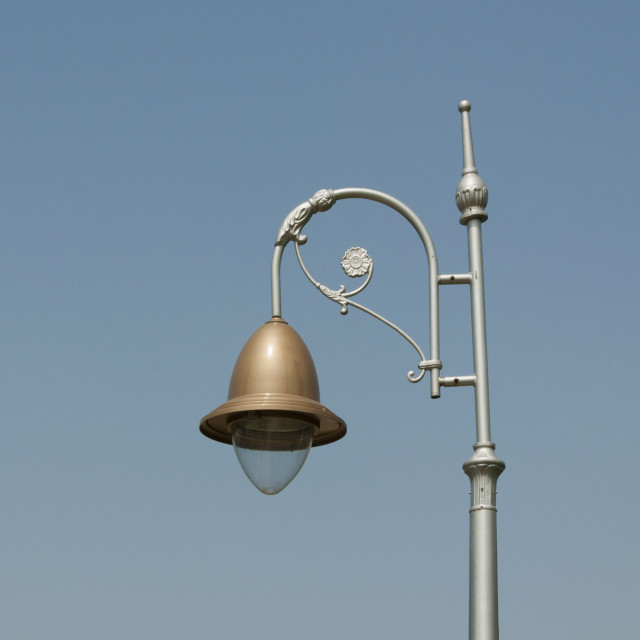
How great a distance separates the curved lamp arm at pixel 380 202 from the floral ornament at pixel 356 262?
0.26 m

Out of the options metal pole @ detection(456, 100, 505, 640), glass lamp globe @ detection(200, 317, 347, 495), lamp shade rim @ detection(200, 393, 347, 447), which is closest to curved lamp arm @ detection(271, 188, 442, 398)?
metal pole @ detection(456, 100, 505, 640)

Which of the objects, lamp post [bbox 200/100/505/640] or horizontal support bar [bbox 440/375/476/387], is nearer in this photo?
lamp post [bbox 200/100/505/640]

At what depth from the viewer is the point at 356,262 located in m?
6.76

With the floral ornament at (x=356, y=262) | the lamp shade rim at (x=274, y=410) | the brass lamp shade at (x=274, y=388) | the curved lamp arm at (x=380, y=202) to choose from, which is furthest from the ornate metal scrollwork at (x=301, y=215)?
the lamp shade rim at (x=274, y=410)

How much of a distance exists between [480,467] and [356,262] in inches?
55.9

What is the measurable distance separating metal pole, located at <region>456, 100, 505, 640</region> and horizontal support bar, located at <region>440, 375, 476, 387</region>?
0.13 feet

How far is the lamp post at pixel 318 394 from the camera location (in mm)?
5977

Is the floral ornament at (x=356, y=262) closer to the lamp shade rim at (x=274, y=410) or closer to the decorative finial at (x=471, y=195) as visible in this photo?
the decorative finial at (x=471, y=195)

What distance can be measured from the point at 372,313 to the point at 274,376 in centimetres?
82

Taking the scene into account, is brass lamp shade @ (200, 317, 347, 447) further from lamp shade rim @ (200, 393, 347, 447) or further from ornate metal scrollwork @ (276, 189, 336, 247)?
ornate metal scrollwork @ (276, 189, 336, 247)

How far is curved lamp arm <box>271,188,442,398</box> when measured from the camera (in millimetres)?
6418

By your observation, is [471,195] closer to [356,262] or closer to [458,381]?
[356,262]

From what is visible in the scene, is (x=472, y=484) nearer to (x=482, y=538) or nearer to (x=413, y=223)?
(x=482, y=538)

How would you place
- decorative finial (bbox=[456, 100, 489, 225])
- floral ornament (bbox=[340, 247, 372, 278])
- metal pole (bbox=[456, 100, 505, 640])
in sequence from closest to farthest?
metal pole (bbox=[456, 100, 505, 640])
decorative finial (bbox=[456, 100, 489, 225])
floral ornament (bbox=[340, 247, 372, 278])
